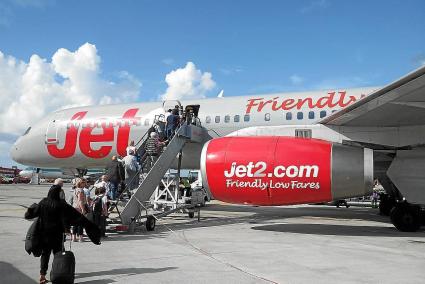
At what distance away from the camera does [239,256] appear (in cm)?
731

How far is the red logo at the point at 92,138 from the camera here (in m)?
16.0

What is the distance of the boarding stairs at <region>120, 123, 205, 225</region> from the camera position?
1092 centimetres

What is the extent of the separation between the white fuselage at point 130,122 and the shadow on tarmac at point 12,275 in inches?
360

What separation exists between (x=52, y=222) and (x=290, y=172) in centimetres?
604

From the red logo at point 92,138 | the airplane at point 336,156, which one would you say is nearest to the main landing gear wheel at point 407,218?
the airplane at point 336,156

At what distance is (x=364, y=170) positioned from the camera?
10109mm

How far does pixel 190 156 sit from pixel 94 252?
7.50m

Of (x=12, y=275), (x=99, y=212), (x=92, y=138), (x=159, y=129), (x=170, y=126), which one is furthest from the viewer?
(x=92, y=138)

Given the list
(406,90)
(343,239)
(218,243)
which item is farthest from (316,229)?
(406,90)

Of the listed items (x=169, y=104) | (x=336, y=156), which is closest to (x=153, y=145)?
(x=169, y=104)

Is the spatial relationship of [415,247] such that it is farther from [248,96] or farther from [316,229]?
[248,96]

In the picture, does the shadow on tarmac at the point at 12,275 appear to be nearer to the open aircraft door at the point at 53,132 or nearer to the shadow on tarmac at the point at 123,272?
the shadow on tarmac at the point at 123,272

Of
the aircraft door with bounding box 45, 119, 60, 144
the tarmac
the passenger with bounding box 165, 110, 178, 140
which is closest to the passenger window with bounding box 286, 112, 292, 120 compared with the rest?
the passenger with bounding box 165, 110, 178, 140

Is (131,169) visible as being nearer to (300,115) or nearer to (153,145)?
(153,145)
